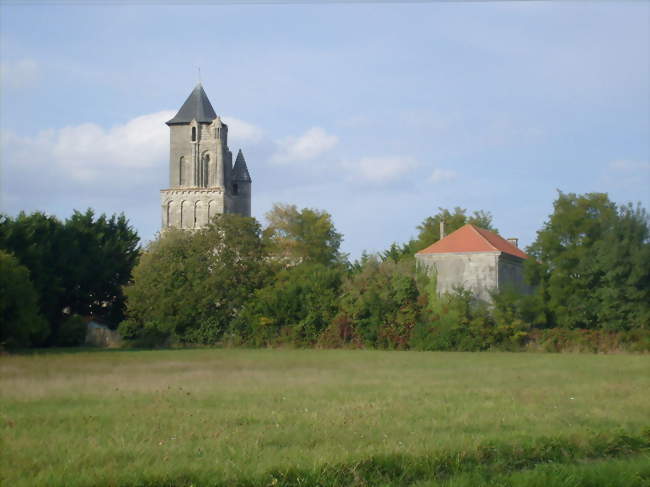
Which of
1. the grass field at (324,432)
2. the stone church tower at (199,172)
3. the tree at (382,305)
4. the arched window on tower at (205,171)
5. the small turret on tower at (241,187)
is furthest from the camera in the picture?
the small turret on tower at (241,187)

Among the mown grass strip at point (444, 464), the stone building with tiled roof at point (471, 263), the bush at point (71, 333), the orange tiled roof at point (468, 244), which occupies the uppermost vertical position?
the orange tiled roof at point (468, 244)

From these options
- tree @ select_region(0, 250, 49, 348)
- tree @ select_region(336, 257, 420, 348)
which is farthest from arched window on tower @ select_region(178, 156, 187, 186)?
tree @ select_region(0, 250, 49, 348)

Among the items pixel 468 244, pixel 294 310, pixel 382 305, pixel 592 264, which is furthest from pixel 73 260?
pixel 592 264

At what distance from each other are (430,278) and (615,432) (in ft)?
116

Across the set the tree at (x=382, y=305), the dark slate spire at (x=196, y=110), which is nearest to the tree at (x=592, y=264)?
the tree at (x=382, y=305)

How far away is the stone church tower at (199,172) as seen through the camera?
100312mm

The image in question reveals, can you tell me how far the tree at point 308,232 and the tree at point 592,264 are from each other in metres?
31.9

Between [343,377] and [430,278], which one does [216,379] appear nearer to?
[343,377]

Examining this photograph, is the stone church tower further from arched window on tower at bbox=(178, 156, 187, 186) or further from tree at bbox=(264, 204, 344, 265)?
tree at bbox=(264, 204, 344, 265)

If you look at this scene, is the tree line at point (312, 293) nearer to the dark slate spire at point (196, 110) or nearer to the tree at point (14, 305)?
the tree at point (14, 305)

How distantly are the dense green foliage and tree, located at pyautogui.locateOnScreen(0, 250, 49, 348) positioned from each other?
6.50 metres

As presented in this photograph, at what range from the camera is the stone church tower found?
3949 inches

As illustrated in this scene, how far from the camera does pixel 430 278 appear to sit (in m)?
47.5

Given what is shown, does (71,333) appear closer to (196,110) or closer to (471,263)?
(471,263)
